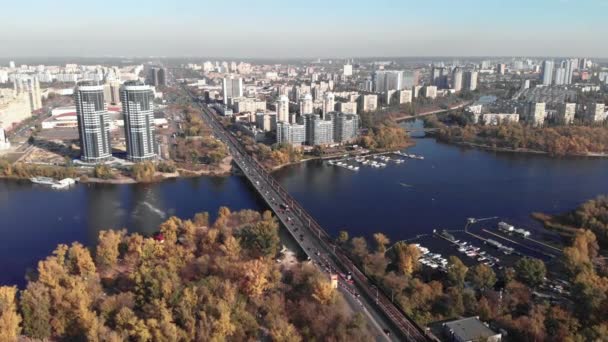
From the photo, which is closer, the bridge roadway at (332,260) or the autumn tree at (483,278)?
the bridge roadway at (332,260)

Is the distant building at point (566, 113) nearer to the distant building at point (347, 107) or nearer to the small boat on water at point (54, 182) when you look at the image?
the distant building at point (347, 107)

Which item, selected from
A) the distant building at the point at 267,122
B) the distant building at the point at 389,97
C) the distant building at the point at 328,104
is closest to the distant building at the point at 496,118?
the distant building at the point at 328,104

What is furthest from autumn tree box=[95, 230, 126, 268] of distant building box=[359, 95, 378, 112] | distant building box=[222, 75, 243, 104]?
distant building box=[222, 75, 243, 104]

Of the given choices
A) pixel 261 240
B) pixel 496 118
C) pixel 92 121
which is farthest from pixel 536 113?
pixel 92 121

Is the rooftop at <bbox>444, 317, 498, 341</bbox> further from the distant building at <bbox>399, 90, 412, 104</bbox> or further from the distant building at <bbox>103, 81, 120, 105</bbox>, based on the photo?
the distant building at <bbox>103, 81, 120, 105</bbox>

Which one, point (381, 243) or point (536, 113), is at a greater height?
point (536, 113)

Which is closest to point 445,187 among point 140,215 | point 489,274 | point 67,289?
point 489,274

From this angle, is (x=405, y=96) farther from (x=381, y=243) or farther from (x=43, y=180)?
(x=381, y=243)
